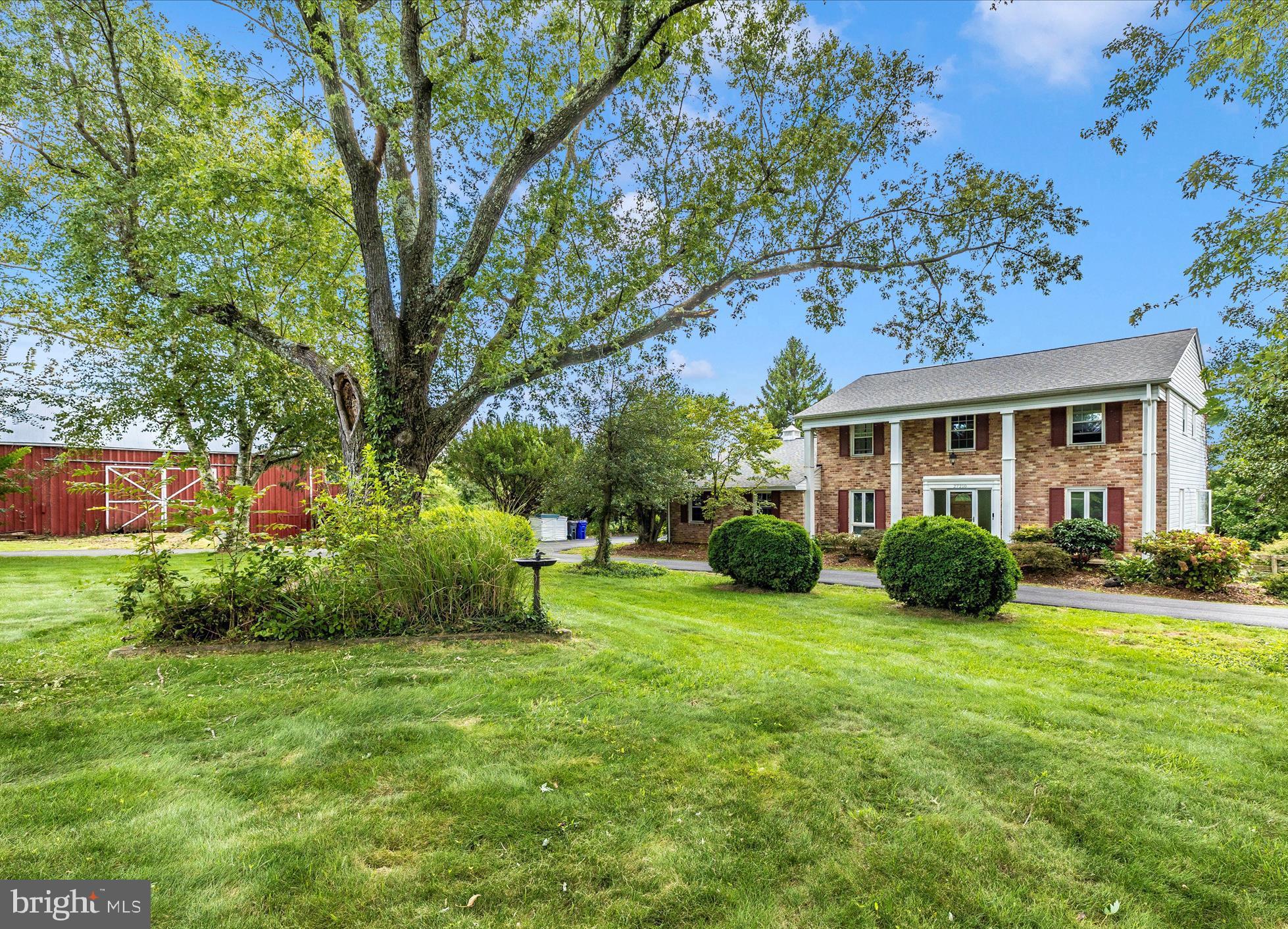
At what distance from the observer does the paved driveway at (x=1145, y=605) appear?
8875mm

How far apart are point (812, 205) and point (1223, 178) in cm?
428

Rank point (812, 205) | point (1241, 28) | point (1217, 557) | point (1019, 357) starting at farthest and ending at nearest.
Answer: point (1019, 357) → point (1217, 557) → point (812, 205) → point (1241, 28)

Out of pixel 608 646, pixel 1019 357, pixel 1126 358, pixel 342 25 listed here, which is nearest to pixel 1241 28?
pixel 608 646

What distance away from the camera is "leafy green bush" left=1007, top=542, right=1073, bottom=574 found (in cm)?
1331

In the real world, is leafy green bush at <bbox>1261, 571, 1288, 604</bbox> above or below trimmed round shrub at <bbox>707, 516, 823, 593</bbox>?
below

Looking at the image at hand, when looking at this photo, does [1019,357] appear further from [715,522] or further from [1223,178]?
[1223,178]

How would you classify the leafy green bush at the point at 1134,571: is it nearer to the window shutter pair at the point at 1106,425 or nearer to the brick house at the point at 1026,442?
the brick house at the point at 1026,442

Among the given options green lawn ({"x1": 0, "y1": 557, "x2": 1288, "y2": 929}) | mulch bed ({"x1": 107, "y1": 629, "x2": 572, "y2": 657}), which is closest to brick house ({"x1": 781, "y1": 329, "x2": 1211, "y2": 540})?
green lawn ({"x1": 0, "y1": 557, "x2": 1288, "y2": 929})

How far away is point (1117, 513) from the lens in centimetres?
1496

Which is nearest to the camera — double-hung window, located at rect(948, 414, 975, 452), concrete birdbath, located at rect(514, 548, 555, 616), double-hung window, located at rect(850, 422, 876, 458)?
concrete birdbath, located at rect(514, 548, 555, 616)

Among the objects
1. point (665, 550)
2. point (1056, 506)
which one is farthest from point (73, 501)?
point (1056, 506)

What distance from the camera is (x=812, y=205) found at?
26.7 ft

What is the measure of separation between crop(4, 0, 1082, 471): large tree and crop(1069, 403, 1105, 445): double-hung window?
10.2 m

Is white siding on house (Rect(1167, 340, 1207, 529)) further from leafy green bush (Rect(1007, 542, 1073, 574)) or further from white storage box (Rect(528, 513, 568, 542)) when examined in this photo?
white storage box (Rect(528, 513, 568, 542))
